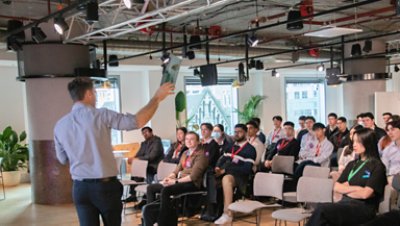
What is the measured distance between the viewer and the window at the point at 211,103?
14.8m

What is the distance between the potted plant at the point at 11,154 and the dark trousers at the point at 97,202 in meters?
8.56

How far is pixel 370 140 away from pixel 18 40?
6171mm

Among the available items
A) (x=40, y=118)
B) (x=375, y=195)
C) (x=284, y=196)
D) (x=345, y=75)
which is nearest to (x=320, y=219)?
(x=375, y=195)

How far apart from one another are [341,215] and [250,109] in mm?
11853

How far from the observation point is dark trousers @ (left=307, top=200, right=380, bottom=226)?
365cm

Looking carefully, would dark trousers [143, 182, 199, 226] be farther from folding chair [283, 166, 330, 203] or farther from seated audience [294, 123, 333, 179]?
seated audience [294, 123, 333, 179]

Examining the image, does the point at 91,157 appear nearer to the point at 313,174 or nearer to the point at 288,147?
the point at 313,174

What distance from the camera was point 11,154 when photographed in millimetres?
10625

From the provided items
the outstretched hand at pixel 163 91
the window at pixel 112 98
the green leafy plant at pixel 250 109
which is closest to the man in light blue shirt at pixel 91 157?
the outstretched hand at pixel 163 91

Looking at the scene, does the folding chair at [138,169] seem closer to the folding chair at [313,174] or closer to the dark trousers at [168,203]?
the dark trousers at [168,203]

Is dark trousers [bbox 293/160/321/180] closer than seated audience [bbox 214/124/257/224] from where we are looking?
No

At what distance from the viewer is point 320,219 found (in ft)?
12.0

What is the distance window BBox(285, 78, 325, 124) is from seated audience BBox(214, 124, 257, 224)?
10.8 metres

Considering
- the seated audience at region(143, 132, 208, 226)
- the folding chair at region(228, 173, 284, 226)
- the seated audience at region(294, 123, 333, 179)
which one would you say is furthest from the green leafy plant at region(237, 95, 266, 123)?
the folding chair at region(228, 173, 284, 226)
